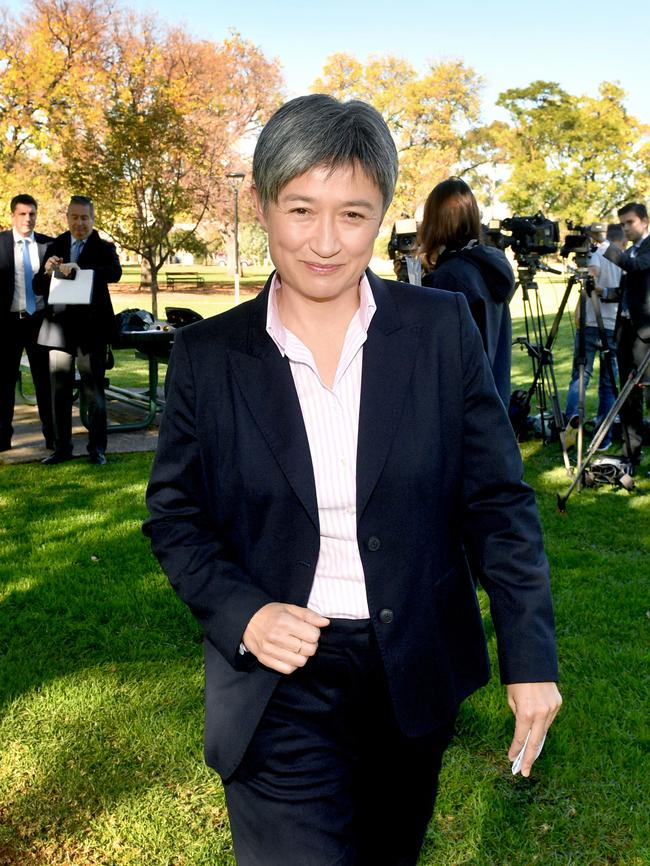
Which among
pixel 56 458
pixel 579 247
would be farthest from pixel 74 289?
pixel 579 247

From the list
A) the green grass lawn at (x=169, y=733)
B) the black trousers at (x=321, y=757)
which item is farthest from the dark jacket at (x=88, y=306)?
the black trousers at (x=321, y=757)

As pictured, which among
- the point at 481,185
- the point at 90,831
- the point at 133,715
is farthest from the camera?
the point at 481,185

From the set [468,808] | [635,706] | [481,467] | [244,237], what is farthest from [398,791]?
[244,237]

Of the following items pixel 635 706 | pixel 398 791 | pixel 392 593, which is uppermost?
pixel 392 593

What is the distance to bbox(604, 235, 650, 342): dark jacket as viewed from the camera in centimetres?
682

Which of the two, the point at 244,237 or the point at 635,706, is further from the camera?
the point at 244,237

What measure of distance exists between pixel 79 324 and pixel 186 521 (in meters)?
6.33

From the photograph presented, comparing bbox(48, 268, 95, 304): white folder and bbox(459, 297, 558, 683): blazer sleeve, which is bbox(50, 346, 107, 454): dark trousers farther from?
bbox(459, 297, 558, 683): blazer sleeve

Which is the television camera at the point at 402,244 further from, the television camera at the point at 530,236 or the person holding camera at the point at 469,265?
→ the television camera at the point at 530,236

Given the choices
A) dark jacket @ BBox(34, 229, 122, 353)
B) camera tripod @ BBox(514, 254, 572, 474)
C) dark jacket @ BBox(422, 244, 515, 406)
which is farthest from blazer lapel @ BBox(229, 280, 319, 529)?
dark jacket @ BBox(34, 229, 122, 353)

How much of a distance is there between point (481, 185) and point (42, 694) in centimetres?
5659

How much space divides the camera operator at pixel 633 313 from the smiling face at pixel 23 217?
4.82 metres

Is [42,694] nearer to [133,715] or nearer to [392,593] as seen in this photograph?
[133,715]

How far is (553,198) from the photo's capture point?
5000 cm
